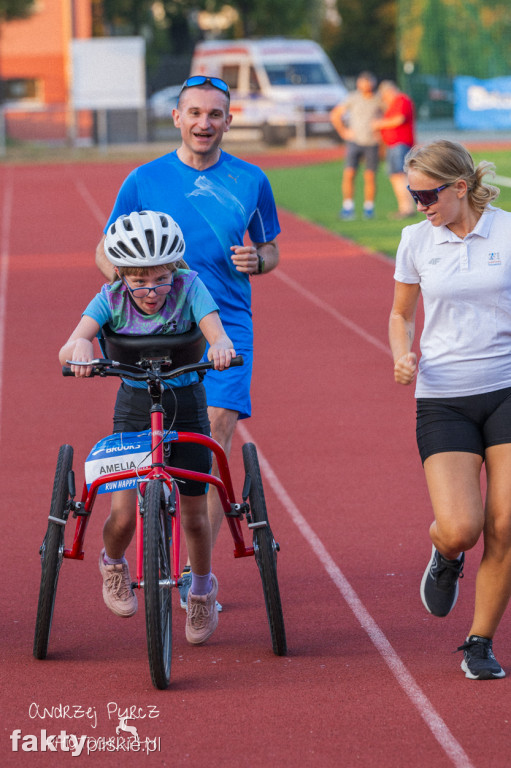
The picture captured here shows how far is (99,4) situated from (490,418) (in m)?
54.8

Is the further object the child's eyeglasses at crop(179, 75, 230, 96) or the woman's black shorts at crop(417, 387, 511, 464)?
the child's eyeglasses at crop(179, 75, 230, 96)

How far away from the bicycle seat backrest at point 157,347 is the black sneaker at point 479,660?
60.2 inches

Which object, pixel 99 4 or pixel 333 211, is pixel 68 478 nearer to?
pixel 333 211

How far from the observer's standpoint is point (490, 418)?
493 cm

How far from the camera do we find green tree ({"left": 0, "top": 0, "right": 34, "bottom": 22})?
46.0 m

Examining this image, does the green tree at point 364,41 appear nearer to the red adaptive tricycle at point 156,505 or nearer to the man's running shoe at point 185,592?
the man's running shoe at point 185,592

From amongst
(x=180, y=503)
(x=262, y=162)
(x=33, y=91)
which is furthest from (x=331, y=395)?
(x=33, y=91)

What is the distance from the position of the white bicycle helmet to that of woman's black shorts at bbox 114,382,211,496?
1.93ft

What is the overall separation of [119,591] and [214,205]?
1737 mm

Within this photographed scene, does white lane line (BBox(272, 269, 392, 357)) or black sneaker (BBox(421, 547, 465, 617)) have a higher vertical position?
black sneaker (BBox(421, 547, 465, 617))

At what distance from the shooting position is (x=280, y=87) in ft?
139

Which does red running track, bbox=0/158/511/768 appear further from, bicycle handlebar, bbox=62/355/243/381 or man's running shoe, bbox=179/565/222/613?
bicycle handlebar, bbox=62/355/243/381

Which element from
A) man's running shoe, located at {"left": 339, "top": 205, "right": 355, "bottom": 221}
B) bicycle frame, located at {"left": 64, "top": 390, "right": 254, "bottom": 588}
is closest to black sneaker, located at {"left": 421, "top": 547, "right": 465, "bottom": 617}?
bicycle frame, located at {"left": 64, "top": 390, "right": 254, "bottom": 588}

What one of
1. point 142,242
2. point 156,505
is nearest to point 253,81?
point 142,242
